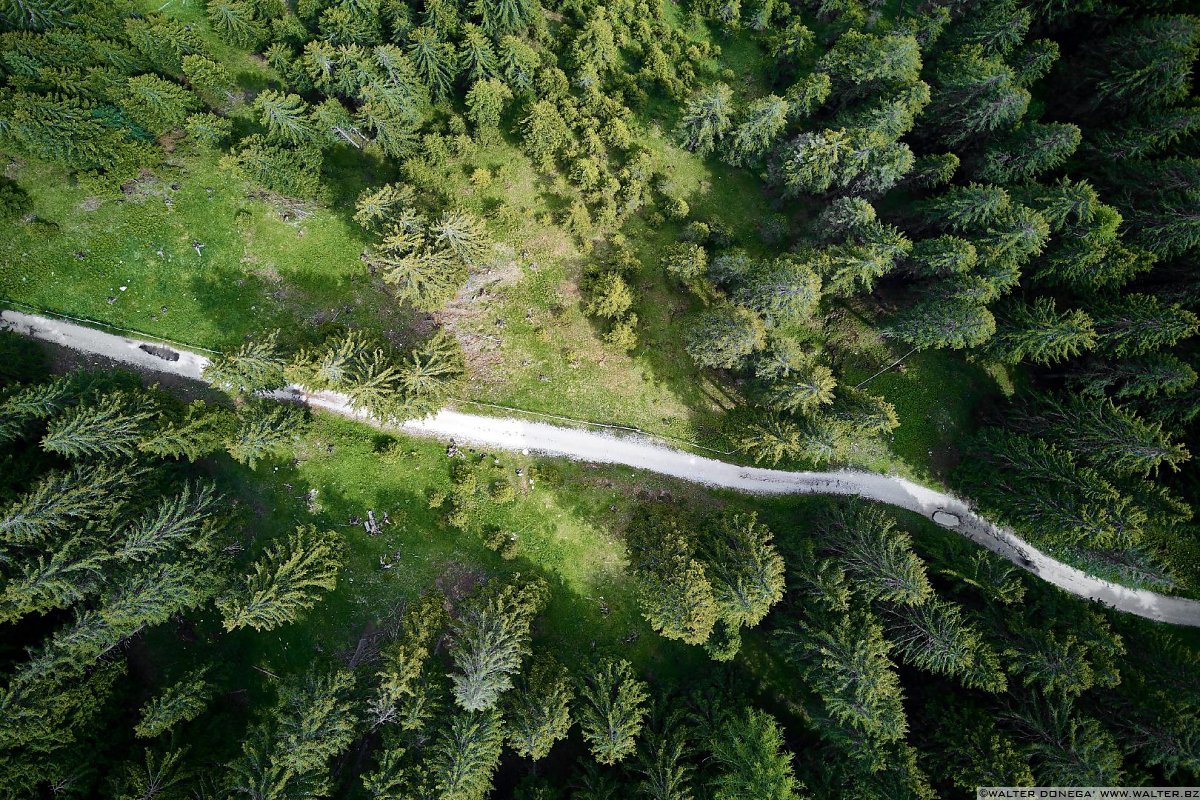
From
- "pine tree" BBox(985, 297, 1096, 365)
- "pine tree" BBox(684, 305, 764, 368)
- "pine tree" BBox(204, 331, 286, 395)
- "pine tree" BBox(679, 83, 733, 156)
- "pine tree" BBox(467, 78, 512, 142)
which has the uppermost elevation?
"pine tree" BBox(679, 83, 733, 156)

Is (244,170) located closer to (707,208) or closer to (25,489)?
(25,489)

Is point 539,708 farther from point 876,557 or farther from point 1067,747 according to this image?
point 1067,747

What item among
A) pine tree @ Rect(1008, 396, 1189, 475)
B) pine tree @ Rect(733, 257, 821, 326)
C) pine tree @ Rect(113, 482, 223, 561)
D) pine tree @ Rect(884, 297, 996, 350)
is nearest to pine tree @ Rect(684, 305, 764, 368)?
pine tree @ Rect(733, 257, 821, 326)

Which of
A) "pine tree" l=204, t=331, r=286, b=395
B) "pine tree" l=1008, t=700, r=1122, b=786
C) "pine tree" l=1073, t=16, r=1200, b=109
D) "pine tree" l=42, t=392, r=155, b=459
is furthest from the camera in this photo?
"pine tree" l=1073, t=16, r=1200, b=109

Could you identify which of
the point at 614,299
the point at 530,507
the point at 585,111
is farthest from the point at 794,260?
the point at 530,507

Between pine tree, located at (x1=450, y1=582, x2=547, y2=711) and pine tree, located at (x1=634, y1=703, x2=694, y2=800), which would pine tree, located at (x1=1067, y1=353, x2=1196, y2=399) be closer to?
pine tree, located at (x1=634, y1=703, x2=694, y2=800)

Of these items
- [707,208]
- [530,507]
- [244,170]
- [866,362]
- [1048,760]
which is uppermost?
[707,208]

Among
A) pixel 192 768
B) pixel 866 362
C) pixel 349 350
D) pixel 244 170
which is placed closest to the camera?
pixel 192 768
